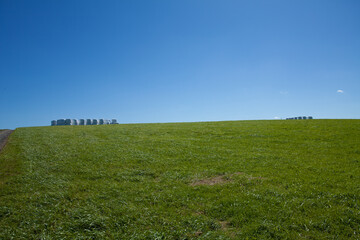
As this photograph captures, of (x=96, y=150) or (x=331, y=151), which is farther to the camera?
(x=96, y=150)

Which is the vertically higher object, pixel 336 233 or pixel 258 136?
pixel 258 136

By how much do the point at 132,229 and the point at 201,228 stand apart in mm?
2409

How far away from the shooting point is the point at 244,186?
9.41 meters

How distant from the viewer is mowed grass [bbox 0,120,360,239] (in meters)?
6.36

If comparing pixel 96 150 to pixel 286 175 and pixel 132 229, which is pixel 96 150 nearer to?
pixel 132 229

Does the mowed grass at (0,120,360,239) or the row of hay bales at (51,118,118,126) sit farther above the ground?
the row of hay bales at (51,118,118,126)

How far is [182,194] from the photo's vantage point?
873 centimetres

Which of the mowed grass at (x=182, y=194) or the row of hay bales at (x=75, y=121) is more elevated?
the row of hay bales at (x=75, y=121)

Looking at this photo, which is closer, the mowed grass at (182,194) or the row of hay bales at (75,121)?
the mowed grass at (182,194)

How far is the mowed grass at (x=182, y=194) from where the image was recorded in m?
6.36

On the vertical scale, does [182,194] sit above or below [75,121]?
below

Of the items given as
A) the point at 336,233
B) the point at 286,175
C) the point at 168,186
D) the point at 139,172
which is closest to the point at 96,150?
the point at 139,172

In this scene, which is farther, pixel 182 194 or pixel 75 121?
pixel 75 121

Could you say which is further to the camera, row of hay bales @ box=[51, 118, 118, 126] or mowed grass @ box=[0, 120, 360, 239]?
row of hay bales @ box=[51, 118, 118, 126]
